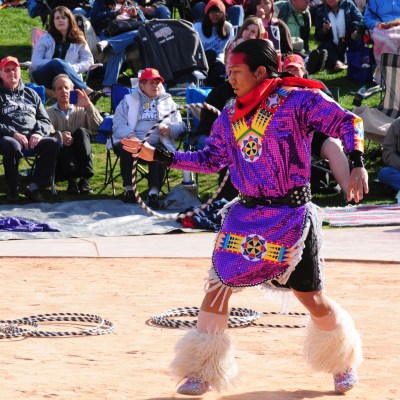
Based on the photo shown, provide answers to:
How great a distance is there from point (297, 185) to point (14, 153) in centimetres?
674

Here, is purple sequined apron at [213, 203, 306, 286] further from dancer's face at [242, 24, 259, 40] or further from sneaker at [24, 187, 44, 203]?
dancer's face at [242, 24, 259, 40]

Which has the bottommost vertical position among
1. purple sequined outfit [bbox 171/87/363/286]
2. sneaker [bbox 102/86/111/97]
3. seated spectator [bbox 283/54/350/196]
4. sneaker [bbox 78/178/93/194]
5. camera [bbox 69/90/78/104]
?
sneaker [bbox 78/178/93/194]

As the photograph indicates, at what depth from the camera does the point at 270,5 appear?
15531 millimetres

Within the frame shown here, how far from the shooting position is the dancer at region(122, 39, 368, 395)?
5605 millimetres

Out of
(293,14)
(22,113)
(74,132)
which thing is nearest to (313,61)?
(293,14)

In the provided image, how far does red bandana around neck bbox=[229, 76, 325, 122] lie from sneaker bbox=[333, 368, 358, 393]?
4.76 ft

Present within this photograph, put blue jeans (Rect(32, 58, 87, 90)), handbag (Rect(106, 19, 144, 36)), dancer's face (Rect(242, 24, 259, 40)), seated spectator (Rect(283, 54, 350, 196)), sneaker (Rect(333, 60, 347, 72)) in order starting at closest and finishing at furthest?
1. seated spectator (Rect(283, 54, 350, 196))
2. dancer's face (Rect(242, 24, 259, 40))
3. blue jeans (Rect(32, 58, 87, 90))
4. handbag (Rect(106, 19, 144, 36))
5. sneaker (Rect(333, 60, 347, 72))

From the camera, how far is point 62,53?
14.8m

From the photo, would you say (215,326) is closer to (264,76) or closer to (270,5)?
(264,76)

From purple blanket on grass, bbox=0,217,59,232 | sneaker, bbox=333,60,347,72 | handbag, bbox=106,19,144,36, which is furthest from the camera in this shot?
sneaker, bbox=333,60,347,72

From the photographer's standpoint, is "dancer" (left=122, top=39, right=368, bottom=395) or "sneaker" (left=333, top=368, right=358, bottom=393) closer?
"dancer" (left=122, top=39, right=368, bottom=395)

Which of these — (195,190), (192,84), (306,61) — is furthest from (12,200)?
(306,61)

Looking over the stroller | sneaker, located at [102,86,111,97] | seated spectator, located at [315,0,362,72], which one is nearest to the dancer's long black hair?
the stroller

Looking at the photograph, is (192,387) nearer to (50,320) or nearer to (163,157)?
(163,157)
